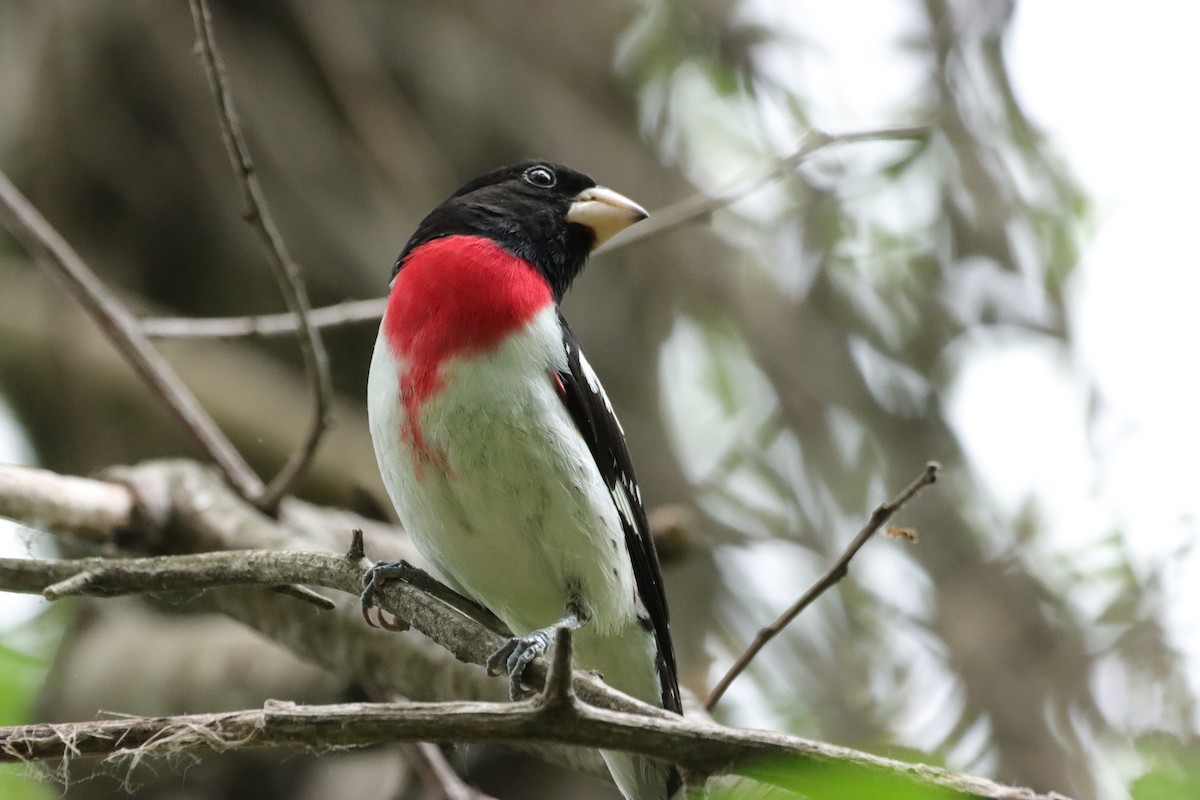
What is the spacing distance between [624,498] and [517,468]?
1.49ft

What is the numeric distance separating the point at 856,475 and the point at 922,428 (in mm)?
395

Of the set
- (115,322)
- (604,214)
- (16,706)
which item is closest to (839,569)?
(16,706)

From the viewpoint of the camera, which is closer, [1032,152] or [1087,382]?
[1087,382]

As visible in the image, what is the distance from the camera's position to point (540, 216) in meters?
3.76

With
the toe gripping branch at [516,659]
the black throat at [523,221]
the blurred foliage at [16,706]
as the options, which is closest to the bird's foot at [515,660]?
the toe gripping branch at [516,659]

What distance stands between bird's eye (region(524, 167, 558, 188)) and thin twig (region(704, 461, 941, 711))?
193cm

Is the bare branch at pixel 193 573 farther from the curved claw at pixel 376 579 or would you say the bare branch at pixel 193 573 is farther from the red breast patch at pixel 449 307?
the red breast patch at pixel 449 307

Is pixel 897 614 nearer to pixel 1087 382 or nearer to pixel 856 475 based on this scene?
pixel 856 475

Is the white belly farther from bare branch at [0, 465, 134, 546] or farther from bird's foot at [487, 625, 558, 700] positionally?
bare branch at [0, 465, 134, 546]

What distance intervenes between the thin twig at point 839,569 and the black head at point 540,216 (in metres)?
1.57

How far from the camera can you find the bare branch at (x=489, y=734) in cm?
158

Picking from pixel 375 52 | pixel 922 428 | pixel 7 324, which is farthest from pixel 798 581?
pixel 7 324

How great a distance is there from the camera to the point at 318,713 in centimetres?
167

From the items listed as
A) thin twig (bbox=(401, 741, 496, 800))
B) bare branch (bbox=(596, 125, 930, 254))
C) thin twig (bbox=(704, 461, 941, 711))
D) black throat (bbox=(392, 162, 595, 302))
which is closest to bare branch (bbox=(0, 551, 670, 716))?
thin twig (bbox=(704, 461, 941, 711))
